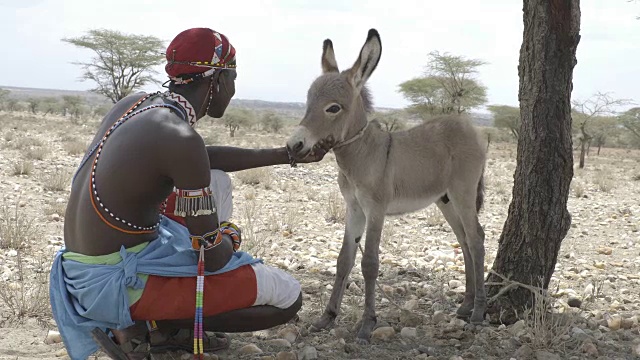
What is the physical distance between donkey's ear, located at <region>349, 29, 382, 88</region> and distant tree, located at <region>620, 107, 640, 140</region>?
3608 centimetres

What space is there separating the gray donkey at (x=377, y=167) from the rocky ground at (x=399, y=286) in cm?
28

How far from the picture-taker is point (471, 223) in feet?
14.7

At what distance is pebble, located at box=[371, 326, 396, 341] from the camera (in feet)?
13.1

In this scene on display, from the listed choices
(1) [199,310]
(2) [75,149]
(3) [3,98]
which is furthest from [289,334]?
(3) [3,98]

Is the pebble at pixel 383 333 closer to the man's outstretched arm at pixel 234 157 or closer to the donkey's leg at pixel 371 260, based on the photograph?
the donkey's leg at pixel 371 260

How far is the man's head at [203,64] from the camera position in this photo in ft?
10.2

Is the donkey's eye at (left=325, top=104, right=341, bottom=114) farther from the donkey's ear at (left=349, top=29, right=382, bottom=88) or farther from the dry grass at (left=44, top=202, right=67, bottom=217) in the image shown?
the dry grass at (left=44, top=202, right=67, bottom=217)

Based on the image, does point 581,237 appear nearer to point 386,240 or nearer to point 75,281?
point 386,240

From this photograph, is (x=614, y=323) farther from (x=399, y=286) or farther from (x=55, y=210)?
(x=55, y=210)

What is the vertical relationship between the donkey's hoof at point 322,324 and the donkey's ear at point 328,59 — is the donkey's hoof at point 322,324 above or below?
below

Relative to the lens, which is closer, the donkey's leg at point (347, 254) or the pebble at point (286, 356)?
the pebble at point (286, 356)

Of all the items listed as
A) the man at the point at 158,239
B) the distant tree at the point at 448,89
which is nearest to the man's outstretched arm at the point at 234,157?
the man at the point at 158,239

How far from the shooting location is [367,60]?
3.92 m

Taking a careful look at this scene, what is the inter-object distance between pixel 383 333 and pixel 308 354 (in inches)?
24.4
